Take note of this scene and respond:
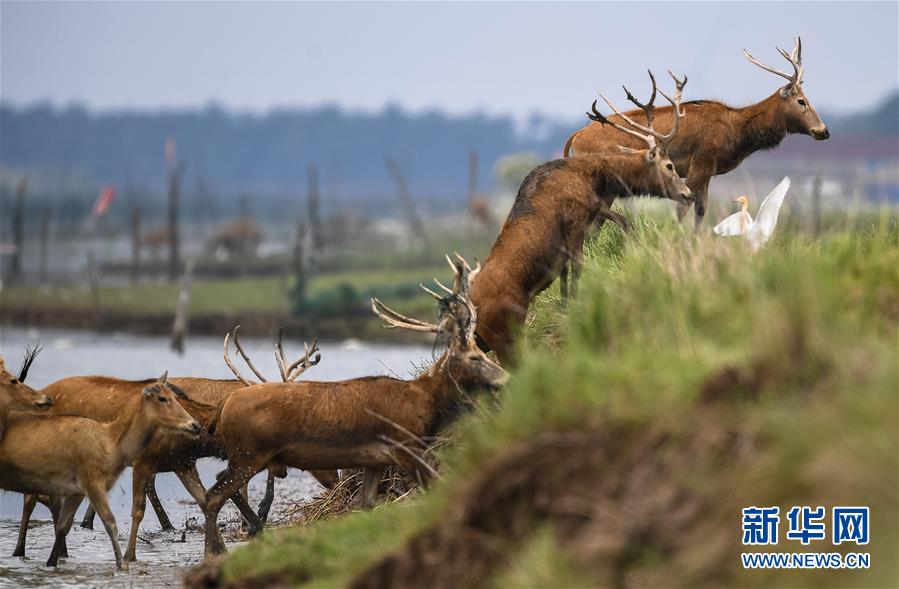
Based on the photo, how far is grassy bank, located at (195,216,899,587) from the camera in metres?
8.83

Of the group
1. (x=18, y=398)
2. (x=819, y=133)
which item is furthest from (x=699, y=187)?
(x=18, y=398)

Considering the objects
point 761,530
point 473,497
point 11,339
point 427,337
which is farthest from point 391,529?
point 11,339

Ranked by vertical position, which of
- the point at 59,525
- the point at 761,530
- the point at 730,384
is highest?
the point at 730,384

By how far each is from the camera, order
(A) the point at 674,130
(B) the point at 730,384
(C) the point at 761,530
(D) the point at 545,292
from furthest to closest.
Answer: (D) the point at 545,292
(A) the point at 674,130
(B) the point at 730,384
(C) the point at 761,530

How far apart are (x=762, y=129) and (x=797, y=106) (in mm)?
425

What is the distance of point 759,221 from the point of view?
15461mm

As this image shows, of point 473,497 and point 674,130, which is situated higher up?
point 674,130

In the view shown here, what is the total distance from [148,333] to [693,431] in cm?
4543

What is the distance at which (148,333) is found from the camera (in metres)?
53.4

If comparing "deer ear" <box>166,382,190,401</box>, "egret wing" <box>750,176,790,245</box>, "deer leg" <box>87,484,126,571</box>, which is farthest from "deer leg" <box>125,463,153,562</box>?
"egret wing" <box>750,176,790,245</box>

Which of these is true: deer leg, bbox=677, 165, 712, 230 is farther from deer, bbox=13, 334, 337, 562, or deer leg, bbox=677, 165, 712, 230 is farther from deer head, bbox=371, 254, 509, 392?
deer, bbox=13, 334, 337, 562

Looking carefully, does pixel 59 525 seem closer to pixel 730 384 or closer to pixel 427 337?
pixel 730 384

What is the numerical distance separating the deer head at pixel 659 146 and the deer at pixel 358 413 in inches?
87.1

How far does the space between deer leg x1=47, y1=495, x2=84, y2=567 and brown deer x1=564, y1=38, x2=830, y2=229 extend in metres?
5.95
